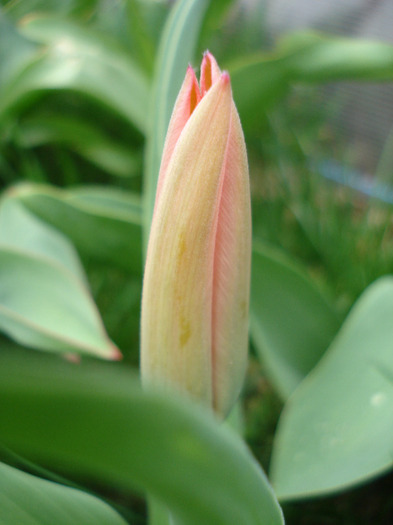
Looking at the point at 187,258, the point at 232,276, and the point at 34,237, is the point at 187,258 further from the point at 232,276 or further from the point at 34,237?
the point at 34,237

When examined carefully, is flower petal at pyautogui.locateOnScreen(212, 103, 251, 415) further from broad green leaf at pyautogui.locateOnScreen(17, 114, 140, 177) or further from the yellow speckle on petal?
broad green leaf at pyautogui.locateOnScreen(17, 114, 140, 177)

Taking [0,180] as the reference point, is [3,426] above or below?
above

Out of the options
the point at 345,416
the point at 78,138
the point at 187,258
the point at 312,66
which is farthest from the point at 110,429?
the point at 78,138

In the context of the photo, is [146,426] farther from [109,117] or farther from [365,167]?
[365,167]

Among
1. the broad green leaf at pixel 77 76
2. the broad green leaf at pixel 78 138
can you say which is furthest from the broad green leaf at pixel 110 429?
the broad green leaf at pixel 78 138

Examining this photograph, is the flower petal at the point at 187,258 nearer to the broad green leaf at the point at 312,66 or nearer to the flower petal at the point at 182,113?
the flower petal at the point at 182,113

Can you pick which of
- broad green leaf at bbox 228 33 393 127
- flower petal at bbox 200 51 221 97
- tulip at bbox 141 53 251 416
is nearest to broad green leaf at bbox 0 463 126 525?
tulip at bbox 141 53 251 416

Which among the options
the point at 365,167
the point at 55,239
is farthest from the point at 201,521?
the point at 365,167
